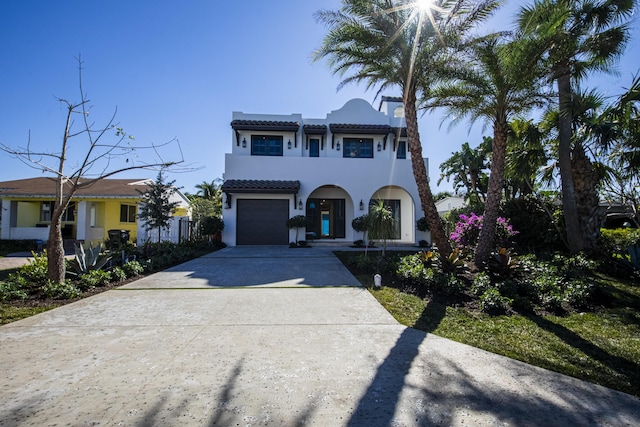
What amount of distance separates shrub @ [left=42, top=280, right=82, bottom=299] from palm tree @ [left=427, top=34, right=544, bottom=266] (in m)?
9.51

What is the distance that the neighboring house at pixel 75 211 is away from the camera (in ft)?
56.8

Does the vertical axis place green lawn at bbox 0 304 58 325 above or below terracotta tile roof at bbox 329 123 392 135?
below

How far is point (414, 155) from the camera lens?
333 inches

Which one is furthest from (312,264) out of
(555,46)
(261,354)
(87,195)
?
(87,195)

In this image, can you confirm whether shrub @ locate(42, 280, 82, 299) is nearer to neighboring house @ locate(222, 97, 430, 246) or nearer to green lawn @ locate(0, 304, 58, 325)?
green lawn @ locate(0, 304, 58, 325)

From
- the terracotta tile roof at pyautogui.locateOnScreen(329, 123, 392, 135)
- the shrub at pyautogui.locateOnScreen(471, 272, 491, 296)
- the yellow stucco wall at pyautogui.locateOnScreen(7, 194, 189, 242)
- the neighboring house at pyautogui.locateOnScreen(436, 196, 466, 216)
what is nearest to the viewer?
the shrub at pyautogui.locateOnScreen(471, 272, 491, 296)

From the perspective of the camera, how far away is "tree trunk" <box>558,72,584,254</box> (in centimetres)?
977

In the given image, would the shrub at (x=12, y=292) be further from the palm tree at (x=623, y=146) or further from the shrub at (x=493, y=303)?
the palm tree at (x=623, y=146)

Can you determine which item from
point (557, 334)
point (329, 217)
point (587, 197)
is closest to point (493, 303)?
point (557, 334)

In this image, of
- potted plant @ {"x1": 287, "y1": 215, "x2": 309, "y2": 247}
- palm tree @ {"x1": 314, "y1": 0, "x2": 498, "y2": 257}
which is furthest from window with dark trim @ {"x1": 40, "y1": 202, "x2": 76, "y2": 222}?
palm tree @ {"x1": 314, "y1": 0, "x2": 498, "y2": 257}

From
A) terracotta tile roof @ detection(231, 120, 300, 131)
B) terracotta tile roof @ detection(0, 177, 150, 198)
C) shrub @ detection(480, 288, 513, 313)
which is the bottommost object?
shrub @ detection(480, 288, 513, 313)

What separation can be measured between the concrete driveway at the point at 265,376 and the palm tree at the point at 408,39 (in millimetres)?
5108

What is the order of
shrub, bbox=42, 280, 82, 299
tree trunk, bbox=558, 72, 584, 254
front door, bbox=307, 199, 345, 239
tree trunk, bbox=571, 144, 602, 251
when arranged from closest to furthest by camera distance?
shrub, bbox=42, 280, 82, 299, tree trunk, bbox=558, 72, 584, 254, tree trunk, bbox=571, 144, 602, 251, front door, bbox=307, 199, 345, 239

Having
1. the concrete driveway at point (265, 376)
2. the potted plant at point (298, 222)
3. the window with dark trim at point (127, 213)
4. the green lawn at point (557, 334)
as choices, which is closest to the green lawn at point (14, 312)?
the concrete driveway at point (265, 376)
